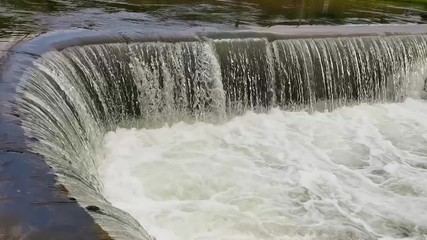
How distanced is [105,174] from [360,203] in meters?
3.29

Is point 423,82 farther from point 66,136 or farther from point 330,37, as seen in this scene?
point 66,136

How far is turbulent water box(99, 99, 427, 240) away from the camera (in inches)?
241

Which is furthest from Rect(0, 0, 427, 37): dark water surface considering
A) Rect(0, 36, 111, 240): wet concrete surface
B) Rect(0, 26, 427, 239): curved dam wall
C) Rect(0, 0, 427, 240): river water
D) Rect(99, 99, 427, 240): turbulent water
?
Rect(0, 36, 111, 240): wet concrete surface

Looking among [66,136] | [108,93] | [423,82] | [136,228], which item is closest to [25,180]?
[136,228]

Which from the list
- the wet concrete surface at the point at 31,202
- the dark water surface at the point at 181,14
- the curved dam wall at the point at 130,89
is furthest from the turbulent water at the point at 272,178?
the dark water surface at the point at 181,14

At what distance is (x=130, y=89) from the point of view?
847cm

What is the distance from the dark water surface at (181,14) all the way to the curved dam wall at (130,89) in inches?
94.6

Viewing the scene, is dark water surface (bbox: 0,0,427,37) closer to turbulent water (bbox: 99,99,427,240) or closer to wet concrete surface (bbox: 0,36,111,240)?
A: turbulent water (bbox: 99,99,427,240)

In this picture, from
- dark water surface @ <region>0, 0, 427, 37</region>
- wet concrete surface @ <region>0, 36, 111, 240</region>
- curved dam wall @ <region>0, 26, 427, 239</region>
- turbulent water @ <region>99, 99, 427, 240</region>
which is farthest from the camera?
dark water surface @ <region>0, 0, 427, 37</region>

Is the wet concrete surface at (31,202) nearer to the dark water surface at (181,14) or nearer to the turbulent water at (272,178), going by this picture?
the turbulent water at (272,178)

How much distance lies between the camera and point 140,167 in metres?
7.24

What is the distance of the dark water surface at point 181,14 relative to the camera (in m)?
11.2

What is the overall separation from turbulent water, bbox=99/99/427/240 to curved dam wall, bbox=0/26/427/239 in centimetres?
42

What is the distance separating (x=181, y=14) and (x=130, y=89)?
18.1 feet
